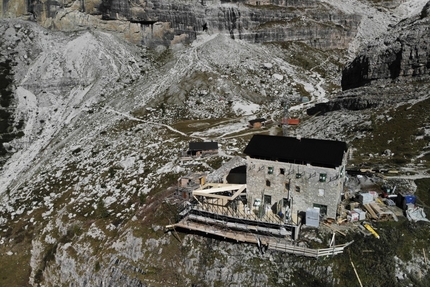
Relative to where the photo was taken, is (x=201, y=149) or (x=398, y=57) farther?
(x=398, y=57)

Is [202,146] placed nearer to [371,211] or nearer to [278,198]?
[278,198]

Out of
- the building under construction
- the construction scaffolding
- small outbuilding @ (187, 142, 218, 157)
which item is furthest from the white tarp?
small outbuilding @ (187, 142, 218, 157)

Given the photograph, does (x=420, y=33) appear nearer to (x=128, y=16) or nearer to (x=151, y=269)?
(x=151, y=269)

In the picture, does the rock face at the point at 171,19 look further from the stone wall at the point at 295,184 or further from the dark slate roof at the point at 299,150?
the stone wall at the point at 295,184

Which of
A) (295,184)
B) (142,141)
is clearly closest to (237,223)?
(295,184)

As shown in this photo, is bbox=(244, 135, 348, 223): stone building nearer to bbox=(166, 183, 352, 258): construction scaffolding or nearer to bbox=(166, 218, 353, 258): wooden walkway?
bbox=(166, 183, 352, 258): construction scaffolding

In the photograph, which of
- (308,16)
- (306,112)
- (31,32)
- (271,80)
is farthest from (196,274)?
(308,16)
